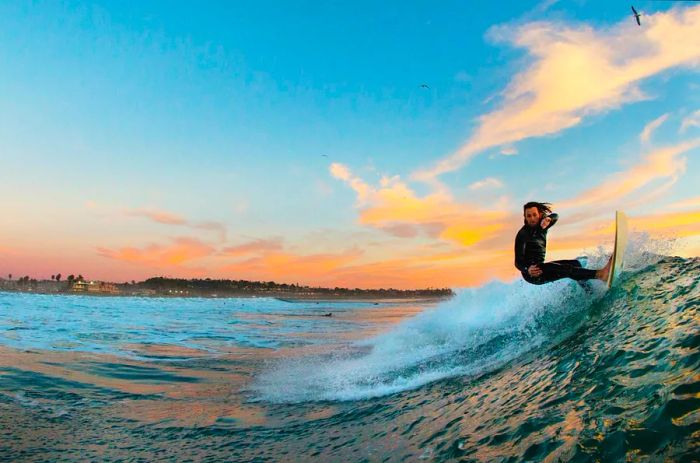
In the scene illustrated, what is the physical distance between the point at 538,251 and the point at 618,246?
1411 millimetres

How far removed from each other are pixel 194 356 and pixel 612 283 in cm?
1193

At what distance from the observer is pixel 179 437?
623cm

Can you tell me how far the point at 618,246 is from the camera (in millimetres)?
7664

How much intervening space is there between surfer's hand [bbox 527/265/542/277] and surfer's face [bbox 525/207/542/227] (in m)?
0.74

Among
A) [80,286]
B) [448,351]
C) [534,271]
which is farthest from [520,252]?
[80,286]

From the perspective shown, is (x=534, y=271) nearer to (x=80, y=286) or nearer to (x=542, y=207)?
(x=542, y=207)

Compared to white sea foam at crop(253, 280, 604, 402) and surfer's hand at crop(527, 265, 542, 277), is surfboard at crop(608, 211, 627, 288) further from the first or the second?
surfer's hand at crop(527, 265, 542, 277)

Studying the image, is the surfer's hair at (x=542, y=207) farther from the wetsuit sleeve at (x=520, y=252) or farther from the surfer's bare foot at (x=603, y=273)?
the surfer's bare foot at (x=603, y=273)

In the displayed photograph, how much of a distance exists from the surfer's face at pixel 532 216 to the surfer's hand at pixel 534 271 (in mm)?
741

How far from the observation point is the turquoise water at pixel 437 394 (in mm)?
3795

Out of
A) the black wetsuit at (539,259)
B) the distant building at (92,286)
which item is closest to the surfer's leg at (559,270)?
the black wetsuit at (539,259)

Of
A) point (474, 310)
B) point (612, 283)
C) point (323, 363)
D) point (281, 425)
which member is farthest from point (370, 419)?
point (474, 310)

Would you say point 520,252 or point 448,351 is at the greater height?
point 520,252

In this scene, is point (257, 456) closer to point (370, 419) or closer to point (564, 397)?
point (370, 419)
